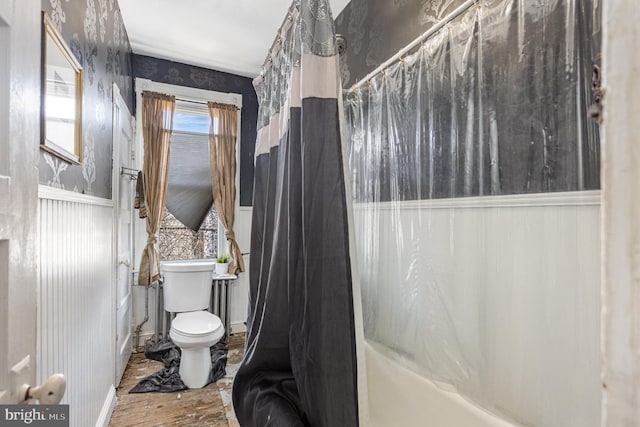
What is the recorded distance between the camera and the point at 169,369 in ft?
7.79

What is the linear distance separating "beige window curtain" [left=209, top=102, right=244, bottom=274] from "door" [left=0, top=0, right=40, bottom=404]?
7.94 ft

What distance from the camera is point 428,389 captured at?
47.8 inches

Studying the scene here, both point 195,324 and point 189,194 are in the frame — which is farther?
point 189,194

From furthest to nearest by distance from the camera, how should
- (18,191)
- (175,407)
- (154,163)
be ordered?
(154,163) → (175,407) → (18,191)

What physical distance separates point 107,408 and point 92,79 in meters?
1.79

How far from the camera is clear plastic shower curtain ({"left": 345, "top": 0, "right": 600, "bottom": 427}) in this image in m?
0.82

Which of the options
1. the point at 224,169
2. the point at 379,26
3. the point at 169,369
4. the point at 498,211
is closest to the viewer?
the point at 498,211

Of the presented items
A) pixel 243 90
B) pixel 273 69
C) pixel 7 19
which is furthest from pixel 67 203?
pixel 243 90

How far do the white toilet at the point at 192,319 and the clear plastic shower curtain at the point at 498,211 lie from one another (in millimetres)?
1328

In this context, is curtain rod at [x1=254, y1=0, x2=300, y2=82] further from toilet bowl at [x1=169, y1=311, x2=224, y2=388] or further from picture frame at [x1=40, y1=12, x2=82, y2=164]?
toilet bowl at [x1=169, y1=311, x2=224, y2=388]

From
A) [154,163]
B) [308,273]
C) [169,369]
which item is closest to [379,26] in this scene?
[308,273]

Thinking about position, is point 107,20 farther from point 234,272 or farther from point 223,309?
point 223,309

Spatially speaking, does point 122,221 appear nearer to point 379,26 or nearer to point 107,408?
point 107,408

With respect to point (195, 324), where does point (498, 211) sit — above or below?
above
